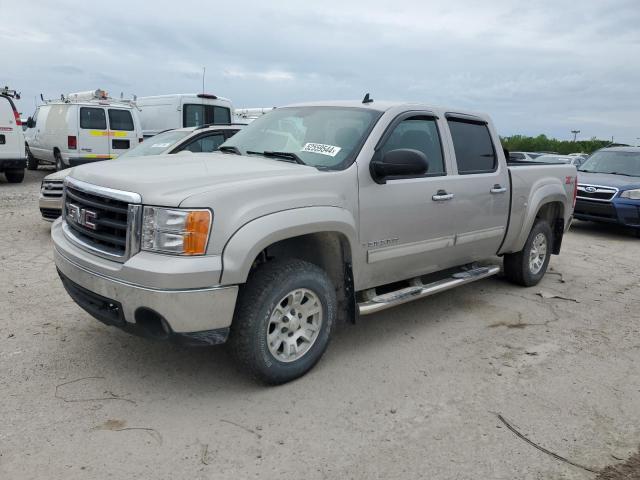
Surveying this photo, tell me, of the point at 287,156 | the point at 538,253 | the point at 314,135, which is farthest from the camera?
the point at 538,253

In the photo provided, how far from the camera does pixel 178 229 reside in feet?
9.82

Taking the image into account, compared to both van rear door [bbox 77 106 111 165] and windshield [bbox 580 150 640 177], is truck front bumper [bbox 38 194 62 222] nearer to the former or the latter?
van rear door [bbox 77 106 111 165]

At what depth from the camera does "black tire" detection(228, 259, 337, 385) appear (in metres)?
3.26

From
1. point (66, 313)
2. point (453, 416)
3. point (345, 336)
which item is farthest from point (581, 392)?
point (66, 313)

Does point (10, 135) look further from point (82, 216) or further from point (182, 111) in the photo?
point (82, 216)

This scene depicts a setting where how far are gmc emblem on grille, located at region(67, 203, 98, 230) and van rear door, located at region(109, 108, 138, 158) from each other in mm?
10773

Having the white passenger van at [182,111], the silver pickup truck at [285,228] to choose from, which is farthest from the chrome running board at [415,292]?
the white passenger van at [182,111]

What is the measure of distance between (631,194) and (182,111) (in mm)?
10075

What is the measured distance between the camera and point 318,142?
413cm

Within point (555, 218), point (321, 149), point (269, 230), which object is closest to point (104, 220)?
point (269, 230)

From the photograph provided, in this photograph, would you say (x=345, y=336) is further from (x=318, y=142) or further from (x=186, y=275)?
(x=186, y=275)

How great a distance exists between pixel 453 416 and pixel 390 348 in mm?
1059

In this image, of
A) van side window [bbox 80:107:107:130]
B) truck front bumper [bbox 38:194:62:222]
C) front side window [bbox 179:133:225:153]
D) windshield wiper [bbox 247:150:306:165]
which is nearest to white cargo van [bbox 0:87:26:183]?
van side window [bbox 80:107:107:130]

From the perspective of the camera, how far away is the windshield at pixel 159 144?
23.7 ft
